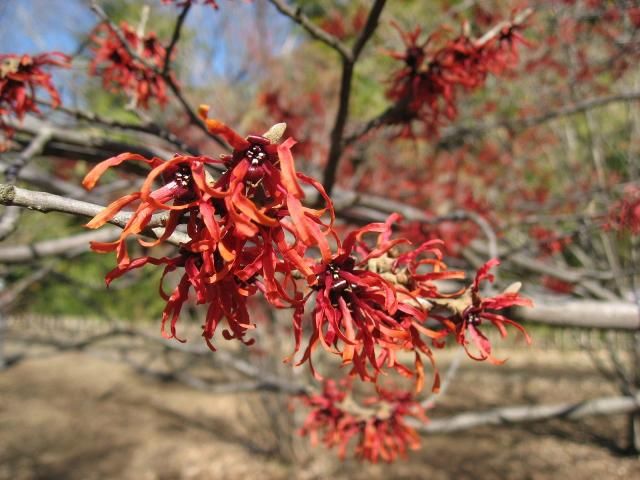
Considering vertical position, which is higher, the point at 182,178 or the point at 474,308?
the point at 182,178

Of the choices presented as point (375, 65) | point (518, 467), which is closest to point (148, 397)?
point (518, 467)

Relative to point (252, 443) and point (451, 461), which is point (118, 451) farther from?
point (451, 461)

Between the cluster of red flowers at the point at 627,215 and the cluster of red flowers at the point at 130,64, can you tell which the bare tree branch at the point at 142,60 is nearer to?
the cluster of red flowers at the point at 130,64

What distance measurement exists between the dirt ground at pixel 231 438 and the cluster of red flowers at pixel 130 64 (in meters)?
4.31

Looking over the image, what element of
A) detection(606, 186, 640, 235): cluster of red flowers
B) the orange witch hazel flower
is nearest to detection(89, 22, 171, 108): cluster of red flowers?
the orange witch hazel flower

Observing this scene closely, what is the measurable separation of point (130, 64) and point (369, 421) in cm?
184

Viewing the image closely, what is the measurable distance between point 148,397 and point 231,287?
881cm

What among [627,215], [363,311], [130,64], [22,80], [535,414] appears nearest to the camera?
[363,311]

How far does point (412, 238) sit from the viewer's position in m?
2.96

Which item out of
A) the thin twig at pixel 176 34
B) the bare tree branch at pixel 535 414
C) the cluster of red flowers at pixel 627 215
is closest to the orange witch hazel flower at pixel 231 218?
the thin twig at pixel 176 34

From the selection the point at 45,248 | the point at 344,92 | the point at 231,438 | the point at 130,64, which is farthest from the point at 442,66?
the point at 231,438

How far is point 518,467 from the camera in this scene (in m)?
5.59

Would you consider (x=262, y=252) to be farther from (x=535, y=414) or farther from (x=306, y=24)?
(x=535, y=414)

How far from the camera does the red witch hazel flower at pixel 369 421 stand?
1.79m
